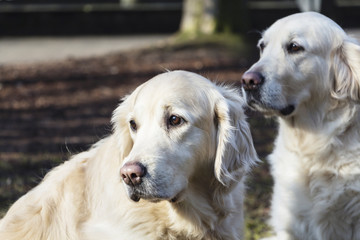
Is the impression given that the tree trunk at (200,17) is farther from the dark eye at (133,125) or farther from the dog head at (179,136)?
the dark eye at (133,125)

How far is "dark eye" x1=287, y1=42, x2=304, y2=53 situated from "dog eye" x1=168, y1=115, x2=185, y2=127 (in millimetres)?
1365

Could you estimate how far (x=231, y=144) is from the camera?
3605mm

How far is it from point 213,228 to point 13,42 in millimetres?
12781

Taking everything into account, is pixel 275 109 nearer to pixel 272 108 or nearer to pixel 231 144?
pixel 272 108

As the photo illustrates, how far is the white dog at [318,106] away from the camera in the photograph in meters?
4.30

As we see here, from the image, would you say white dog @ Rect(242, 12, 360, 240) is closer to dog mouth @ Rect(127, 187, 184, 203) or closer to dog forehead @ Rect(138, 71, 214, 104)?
dog forehead @ Rect(138, 71, 214, 104)

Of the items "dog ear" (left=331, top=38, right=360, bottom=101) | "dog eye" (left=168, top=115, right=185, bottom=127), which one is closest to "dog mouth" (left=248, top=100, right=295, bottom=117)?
"dog ear" (left=331, top=38, right=360, bottom=101)

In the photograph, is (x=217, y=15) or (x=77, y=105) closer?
(x=77, y=105)

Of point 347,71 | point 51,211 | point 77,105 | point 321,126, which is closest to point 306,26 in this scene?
point 347,71

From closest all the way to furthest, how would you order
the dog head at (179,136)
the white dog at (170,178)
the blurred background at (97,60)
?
the dog head at (179,136)
the white dog at (170,178)
the blurred background at (97,60)

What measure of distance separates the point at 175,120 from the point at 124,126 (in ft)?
1.49

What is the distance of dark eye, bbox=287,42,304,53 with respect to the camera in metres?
4.39

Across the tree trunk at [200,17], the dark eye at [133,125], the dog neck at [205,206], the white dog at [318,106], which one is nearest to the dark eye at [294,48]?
the white dog at [318,106]

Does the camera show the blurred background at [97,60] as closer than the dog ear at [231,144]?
No
